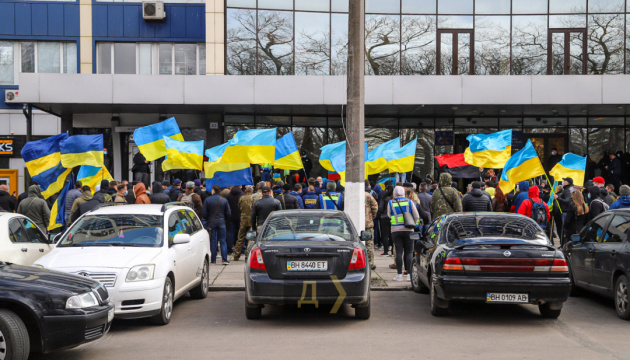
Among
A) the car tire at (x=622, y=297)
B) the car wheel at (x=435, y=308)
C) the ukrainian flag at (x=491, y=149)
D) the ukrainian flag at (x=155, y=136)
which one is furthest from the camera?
the ukrainian flag at (x=491, y=149)

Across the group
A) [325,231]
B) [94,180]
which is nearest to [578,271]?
[325,231]

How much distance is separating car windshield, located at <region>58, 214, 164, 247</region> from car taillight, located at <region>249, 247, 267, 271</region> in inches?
55.2

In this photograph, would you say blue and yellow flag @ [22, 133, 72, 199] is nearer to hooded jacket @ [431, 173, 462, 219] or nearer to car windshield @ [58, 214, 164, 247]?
car windshield @ [58, 214, 164, 247]

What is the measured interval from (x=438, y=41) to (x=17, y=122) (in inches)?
667

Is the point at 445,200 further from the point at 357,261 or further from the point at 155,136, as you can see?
the point at 155,136

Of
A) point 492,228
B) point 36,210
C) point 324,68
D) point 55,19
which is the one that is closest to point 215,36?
point 324,68

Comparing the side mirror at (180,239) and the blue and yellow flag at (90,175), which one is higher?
the blue and yellow flag at (90,175)

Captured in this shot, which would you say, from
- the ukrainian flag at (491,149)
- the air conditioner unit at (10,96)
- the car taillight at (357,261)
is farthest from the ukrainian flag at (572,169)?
the air conditioner unit at (10,96)

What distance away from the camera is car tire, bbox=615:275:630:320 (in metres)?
8.42

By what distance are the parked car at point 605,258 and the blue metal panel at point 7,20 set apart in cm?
2272

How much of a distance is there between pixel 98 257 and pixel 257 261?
6.62ft

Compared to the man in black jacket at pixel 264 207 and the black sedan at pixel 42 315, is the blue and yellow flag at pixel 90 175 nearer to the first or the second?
the man in black jacket at pixel 264 207

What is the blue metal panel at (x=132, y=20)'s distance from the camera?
2467 cm

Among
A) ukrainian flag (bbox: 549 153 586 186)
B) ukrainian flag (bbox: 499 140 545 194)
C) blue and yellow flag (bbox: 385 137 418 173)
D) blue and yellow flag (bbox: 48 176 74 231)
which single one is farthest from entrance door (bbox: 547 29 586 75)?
blue and yellow flag (bbox: 48 176 74 231)
